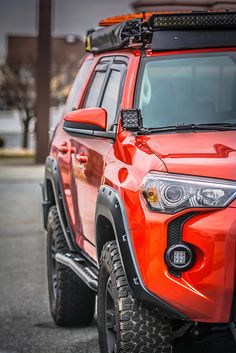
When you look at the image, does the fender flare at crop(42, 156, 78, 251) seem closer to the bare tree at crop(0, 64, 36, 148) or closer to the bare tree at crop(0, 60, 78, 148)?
the bare tree at crop(0, 60, 78, 148)

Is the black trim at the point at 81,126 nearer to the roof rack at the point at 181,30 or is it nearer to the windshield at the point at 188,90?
the windshield at the point at 188,90

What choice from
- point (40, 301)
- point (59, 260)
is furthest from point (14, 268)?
point (59, 260)

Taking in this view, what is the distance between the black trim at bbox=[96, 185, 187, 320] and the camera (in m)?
4.50

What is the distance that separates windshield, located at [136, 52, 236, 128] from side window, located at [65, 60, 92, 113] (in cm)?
148

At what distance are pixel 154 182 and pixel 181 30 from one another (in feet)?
A: 4.44

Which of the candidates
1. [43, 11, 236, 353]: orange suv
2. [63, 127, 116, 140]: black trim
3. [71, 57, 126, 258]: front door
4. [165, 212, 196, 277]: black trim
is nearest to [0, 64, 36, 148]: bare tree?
[43, 11, 236, 353]: orange suv

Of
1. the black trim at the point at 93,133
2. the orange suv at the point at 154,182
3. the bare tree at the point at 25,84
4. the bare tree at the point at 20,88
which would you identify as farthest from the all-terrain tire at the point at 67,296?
the bare tree at the point at 20,88

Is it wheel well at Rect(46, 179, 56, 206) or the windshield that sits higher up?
the windshield

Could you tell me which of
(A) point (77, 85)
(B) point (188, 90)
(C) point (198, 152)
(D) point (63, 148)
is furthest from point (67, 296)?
(C) point (198, 152)

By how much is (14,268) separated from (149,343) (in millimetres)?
5268

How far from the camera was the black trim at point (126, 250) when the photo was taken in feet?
14.8

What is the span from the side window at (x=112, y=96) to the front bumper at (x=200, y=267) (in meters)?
1.36

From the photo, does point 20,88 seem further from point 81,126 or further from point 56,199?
point 81,126

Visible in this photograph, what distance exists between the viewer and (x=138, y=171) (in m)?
4.75
